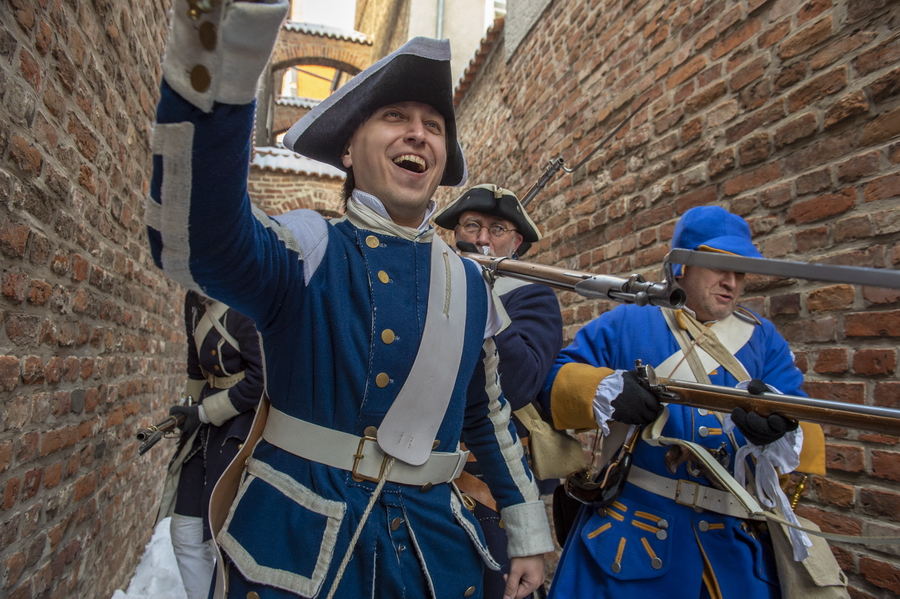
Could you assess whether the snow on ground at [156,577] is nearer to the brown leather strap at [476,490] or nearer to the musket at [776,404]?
the brown leather strap at [476,490]

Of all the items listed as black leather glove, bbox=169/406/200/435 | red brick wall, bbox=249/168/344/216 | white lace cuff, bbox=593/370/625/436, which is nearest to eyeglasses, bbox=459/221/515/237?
white lace cuff, bbox=593/370/625/436

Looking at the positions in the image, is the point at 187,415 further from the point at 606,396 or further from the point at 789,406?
the point at 789,406

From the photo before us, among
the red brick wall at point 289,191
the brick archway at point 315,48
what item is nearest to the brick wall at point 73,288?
the red brick wall at point 289,191

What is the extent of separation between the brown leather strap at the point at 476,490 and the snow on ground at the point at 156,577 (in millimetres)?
2114

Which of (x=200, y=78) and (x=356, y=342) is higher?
(x=200, y=78)

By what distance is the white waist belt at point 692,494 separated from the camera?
1808mm

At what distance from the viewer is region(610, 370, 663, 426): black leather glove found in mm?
1826

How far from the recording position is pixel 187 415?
268 cm

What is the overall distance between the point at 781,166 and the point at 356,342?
2085 millimetres

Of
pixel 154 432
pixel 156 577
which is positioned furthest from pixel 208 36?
pixel 156 577

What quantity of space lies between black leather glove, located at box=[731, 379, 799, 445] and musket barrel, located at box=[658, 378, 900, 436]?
0.05ft

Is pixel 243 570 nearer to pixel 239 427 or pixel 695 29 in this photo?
pixel 239 427

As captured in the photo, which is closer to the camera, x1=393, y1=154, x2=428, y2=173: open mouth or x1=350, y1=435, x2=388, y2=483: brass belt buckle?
x1=350, y1=435, x2=388, y2=483: brass belt buckle

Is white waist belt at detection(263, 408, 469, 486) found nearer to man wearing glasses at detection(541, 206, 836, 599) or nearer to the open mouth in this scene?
the open mouth
